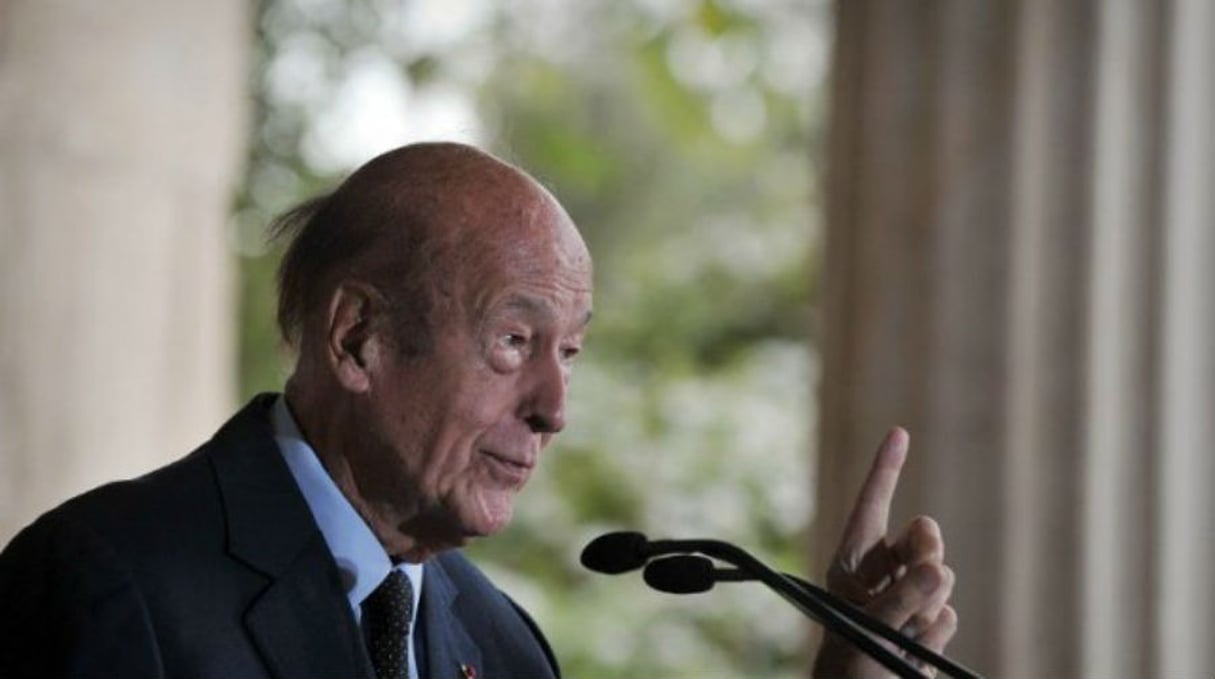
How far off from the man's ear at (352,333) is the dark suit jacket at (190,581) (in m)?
0.12

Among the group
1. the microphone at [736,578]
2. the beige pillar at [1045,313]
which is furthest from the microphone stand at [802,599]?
the beige pillar at [1045,313]

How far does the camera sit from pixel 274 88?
9.35 metres

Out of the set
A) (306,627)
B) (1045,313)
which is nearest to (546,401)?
(306,627)

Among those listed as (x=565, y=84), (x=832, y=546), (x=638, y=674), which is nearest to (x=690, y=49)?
(x=565, y=84)

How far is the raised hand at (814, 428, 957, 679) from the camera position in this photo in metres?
2.60

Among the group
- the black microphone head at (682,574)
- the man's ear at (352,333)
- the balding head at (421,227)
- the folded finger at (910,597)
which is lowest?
the folded finger at (910,597)

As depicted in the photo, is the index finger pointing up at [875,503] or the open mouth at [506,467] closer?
the open mouth at [506,467]

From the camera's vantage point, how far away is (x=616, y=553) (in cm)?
252

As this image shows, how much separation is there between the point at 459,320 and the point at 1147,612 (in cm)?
175

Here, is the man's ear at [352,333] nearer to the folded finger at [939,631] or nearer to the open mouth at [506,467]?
the open mouth at [506,467]

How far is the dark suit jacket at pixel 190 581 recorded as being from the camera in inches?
90.5

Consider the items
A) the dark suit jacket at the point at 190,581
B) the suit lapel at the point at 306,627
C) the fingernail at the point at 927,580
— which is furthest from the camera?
the fingernail at the point at 927,580

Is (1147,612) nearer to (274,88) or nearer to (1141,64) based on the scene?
(1141,64)

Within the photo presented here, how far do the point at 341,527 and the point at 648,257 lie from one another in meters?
8.22
